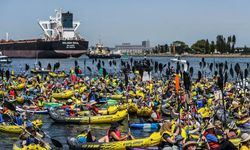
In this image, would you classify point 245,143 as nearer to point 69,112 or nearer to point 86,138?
point 86,138

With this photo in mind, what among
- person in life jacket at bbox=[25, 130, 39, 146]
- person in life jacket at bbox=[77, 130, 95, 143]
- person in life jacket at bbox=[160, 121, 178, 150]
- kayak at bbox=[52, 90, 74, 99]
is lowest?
kayak at bbox=[52, 90, 74, 99]

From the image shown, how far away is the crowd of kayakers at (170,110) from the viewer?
703 inches

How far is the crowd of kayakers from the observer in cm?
1784

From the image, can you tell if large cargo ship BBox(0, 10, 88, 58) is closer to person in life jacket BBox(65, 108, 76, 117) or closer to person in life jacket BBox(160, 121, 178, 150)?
person in life jacket BBox(65, 108, 76, 117)

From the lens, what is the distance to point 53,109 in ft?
106

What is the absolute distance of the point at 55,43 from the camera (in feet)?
479

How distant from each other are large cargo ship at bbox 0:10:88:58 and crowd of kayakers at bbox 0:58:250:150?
89.2m

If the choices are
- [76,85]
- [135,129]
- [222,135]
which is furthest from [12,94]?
[222,135]

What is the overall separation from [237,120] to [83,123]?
10.1 metres

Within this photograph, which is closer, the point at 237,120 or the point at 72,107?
the point at 237,120

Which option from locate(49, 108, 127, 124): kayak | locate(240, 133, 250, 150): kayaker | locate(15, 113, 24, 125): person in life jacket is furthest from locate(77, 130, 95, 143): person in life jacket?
locate(240, 133, 250, 150): kayaker

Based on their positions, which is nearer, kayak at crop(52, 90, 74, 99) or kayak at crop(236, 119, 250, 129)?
kayak at crop(236, 119, 250, 129)

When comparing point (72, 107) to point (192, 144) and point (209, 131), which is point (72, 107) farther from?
point (192, 144)

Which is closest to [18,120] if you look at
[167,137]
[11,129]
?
[11,129]
